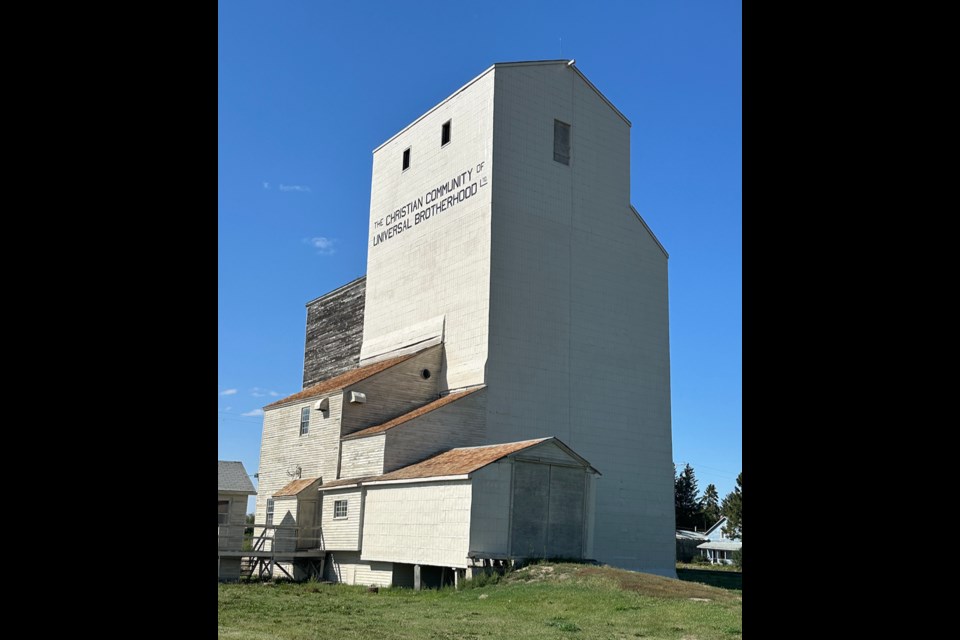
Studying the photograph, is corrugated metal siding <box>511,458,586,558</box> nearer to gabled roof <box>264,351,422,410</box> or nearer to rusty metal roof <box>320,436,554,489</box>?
rusty metal roof <box>320,436,554,489</box>

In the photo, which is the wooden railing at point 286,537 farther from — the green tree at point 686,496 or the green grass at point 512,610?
the green tree at point 686,496

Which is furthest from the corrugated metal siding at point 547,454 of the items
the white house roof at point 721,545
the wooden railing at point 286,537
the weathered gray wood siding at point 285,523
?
the white house roof at point 721,545

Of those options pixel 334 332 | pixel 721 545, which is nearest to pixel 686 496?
pixel 721 545

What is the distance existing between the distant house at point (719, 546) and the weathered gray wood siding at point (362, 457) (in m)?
50.5

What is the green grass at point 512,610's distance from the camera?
44.6 feet

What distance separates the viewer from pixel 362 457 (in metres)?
28.5

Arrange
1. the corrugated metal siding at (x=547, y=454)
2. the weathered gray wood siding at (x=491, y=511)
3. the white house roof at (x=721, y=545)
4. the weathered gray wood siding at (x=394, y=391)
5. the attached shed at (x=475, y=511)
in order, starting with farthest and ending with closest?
1. the white house roof at (x=721, y=545)
2. the weathered gray wood siding at (x=394, y=391)
3. the corrugated metal siding at (x=547, y=454)
4. the attached shed at (x=475, y=511)
5. the weathered gray wood siding at (x=491, y=511)

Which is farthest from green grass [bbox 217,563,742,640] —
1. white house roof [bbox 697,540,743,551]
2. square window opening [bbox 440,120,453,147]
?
white house roof [bbox 697,540,743,551]

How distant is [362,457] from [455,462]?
4576mm
